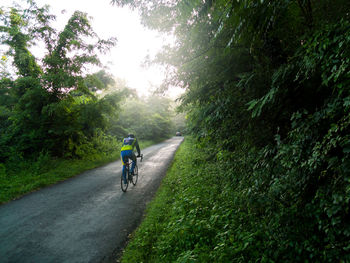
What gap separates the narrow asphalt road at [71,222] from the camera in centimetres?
343

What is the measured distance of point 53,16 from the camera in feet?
34.9

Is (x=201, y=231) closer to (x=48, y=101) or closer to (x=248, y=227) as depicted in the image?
(x=248, y=227)

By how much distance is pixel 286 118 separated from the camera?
3348 millimetres

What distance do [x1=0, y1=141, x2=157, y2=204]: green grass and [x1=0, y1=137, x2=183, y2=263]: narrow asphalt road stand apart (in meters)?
0.53

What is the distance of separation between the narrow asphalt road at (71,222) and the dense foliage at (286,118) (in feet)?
6.64

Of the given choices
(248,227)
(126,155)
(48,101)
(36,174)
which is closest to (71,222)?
(126,155)

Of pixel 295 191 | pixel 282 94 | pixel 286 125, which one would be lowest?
pixel 295 191

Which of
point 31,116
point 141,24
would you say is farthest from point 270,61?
point 31,116

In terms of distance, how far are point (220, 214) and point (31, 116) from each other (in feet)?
38.1

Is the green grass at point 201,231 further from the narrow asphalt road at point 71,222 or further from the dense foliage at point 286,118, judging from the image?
the narrow asphalt road at point 71,222

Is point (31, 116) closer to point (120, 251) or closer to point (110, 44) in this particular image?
point (110, 44)

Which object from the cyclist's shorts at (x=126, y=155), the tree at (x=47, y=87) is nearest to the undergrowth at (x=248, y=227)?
the cyclist's shorts at (x=126, y=155)

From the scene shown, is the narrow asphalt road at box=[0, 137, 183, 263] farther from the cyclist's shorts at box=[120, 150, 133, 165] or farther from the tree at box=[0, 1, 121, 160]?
the tree at box=[0, 1, 121, 160]

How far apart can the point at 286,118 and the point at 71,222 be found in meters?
5.28
